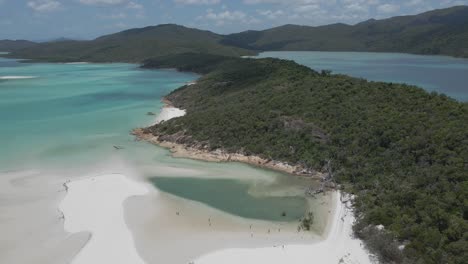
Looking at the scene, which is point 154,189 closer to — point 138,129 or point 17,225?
point 17,225

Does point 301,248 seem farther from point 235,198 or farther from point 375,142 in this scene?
point 375,142

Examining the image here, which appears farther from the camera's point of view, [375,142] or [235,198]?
[375,142]

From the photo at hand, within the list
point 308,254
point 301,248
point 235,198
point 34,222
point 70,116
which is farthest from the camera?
point 70,116

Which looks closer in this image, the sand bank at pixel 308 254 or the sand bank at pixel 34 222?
the sand bank at pixel 308 254

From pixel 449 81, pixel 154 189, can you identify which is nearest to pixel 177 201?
pixel 154 189

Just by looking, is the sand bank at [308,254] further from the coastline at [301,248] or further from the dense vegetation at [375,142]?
the dense vegetation at [375,142]

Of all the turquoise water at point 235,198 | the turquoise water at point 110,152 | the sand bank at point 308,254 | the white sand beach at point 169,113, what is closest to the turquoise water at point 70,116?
the turquoise water at point 110,152

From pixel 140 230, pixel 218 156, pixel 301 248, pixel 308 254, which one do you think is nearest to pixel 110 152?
pixel 218 156
